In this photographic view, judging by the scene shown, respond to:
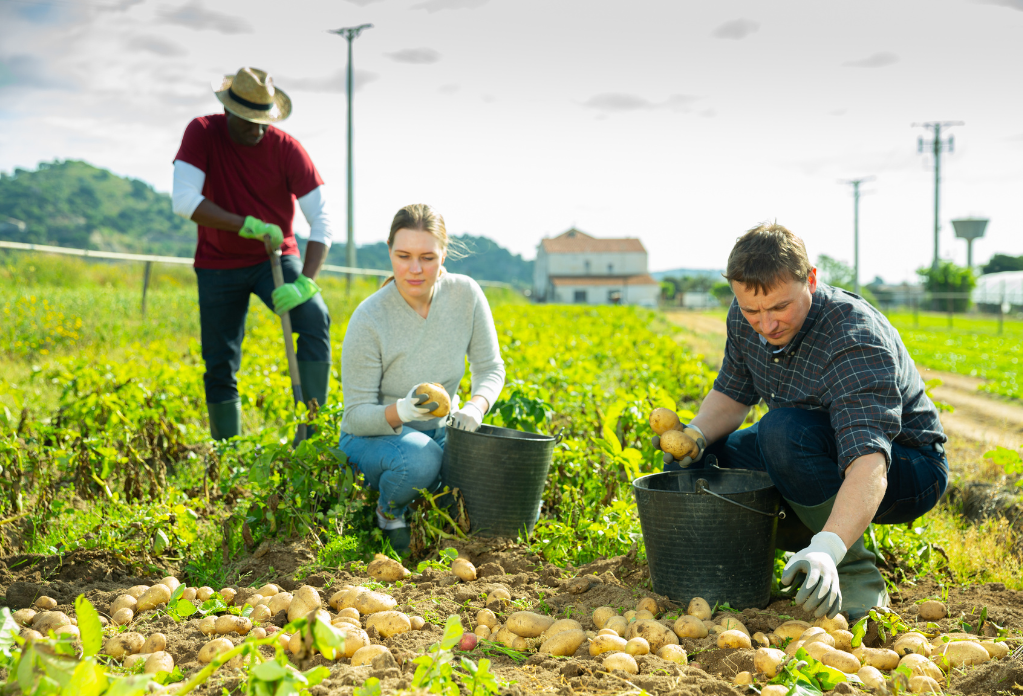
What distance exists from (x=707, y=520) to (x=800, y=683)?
509 millimetres

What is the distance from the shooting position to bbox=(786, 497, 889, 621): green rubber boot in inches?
75.3

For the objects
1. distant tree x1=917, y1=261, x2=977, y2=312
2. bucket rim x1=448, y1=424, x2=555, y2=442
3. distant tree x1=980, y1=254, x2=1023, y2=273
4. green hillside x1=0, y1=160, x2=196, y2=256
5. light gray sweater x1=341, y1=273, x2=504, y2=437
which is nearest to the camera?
bucket rim x1=448, y1=424, x2=555, y2=442

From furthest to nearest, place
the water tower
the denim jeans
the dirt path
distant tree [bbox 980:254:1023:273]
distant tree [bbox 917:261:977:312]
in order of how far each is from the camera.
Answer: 1. distant tree [bbox 980:254:1023:273]
2. the water tower
3. distant tree [bbox 917:261:977:312]
4. the dirt path
5. the denim jeans

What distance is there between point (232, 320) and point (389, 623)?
2.21 metres

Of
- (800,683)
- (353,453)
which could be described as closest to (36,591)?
(353,453)

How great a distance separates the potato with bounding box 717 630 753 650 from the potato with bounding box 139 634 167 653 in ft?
4.01

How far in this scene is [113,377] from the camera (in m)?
3.23

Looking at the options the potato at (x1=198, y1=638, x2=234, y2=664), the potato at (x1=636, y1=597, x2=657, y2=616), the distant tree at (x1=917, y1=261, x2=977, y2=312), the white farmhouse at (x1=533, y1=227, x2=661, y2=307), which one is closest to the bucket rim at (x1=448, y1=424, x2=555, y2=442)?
the potato at (x1=636, y1=597, x2=657, y2=616)

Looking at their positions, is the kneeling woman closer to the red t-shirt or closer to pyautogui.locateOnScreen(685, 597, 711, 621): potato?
pyautogui.locateOnScreen(685, 597, 711, 621): potato

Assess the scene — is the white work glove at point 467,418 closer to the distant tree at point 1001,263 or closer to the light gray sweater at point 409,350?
the light gray sweater at point 409,350

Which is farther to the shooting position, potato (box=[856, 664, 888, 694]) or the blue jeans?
the blue jeans

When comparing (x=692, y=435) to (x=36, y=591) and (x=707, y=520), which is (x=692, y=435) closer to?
(x=707, y=520)

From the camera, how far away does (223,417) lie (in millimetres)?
3436

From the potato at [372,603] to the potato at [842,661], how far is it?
0.97 meters
